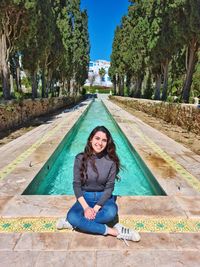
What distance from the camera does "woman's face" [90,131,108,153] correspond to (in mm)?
3387

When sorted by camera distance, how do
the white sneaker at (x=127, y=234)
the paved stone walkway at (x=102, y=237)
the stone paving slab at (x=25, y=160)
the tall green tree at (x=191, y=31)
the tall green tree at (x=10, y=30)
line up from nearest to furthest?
the paved stone walkway at (x=102, y=237)
the white sneaker at (x=127, y=234)
the stone paving slab at (x=25, y=160)
the tall green tree at (x=191, y=31)
the tall green tree at (x=10, y=30)

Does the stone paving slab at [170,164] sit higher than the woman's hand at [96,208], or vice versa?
the woman's hand at [96,208]

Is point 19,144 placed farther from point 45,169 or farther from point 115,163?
point 115,163

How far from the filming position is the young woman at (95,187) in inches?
128

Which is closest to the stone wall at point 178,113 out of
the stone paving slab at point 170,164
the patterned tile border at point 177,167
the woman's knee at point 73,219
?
the stone paving slab at point 170,164

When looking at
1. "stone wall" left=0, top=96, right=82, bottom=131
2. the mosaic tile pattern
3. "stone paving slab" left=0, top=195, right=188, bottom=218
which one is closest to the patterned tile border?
"stone paving slab" left=0, top=195, right=188, bottom=218

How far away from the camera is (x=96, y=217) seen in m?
3.32

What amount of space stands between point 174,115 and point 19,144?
875 centimetres

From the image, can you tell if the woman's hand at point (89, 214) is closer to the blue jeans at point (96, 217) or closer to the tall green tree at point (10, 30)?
the blue jeans at point (96, 217)

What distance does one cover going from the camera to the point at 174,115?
14.6 metres

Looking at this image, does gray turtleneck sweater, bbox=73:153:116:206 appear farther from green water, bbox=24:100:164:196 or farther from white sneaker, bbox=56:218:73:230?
green water, bbox=24:100:164:196

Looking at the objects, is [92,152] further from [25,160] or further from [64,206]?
[25,160]

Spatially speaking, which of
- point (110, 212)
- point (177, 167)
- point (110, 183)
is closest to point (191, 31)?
point (177, 167)

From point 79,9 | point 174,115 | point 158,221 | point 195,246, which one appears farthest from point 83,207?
point 79,9
